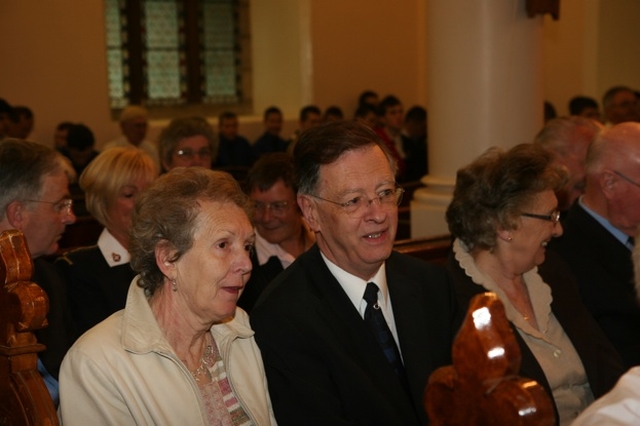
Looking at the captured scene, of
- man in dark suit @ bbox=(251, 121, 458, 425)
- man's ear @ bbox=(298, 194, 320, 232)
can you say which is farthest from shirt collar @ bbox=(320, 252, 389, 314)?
man's ear @ bbox=(298, 194, 320, 232)

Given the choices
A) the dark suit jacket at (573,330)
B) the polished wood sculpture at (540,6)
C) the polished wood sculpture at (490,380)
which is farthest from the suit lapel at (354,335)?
the polished wood sculpture at (540,6)

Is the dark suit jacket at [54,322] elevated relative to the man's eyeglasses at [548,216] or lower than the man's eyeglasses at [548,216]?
lower

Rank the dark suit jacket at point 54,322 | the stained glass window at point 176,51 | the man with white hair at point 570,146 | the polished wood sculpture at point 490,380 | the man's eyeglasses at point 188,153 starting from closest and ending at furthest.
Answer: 1. the polished wood sculpture at point 490,380
2. the dark suit jacket at point 54,322
3. the man with white hair at point 570,146
4. the man's eyeglasses at point 188,153
5. the stained glass window at point 176,51

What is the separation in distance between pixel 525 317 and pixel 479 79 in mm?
2726

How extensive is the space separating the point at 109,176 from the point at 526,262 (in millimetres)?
1833

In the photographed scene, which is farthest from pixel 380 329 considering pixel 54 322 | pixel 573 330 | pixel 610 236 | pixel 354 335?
pixel 610 236

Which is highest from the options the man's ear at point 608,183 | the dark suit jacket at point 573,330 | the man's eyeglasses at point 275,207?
the man's ear at point 608,183

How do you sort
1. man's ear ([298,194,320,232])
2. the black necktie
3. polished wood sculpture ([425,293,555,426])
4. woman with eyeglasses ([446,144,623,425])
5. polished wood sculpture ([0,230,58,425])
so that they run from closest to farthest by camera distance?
polished wood sculpture ([425,293,555,426]), polished wood sculpture ([0,230,58,425]), the black necktie, man's ear ([298,194,320,232]), woman with eyeglasses ([446,144,623,425])

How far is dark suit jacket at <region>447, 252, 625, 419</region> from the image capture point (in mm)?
3371

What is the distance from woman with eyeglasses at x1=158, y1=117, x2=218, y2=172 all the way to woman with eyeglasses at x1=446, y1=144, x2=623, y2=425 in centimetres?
236

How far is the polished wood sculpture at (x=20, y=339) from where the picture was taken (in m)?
2.33

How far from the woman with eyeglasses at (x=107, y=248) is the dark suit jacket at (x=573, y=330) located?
1.30 metres

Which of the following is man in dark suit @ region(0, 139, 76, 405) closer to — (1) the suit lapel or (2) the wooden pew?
(1) the suit lapel

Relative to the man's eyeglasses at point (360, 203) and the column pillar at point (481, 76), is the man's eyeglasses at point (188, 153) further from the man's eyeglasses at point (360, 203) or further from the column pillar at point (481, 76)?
the man's eyeglasses at point (360, 203)
